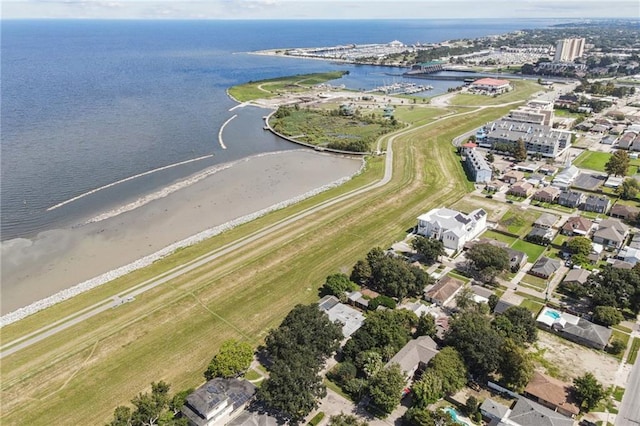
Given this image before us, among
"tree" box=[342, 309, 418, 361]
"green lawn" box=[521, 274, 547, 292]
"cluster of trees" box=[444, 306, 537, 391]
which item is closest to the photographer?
"cluster of trees" box=[444, 306, 537, 391]

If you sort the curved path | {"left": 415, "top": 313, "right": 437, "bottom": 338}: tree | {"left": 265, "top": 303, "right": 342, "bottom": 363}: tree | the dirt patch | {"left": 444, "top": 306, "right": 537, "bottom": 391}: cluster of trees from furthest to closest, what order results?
the curved path
{"left": 415, "top": 313, "right": 437, "bottom": 338}: tree
the dirt patch
{"left": 265, "top": 303, "right": 342, "bottom": 363}: tree
{"left": 444, "top": 306, "right": 537, "bottom": 391}: cluster of trees

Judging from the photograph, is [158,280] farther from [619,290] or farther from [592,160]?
[592,160]

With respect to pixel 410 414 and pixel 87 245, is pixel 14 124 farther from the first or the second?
pixel 410 414

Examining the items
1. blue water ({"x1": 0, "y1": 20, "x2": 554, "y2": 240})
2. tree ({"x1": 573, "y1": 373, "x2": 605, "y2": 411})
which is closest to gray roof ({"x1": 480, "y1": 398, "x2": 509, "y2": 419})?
tree ({"x1": 573, "y1": 373, "x2": 605, "y2": 411})

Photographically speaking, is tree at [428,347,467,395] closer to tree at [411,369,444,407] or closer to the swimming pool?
tree at [411,369,444,407]

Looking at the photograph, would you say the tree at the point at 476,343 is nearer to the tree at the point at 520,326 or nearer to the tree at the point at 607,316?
the tree at the point at 520,326

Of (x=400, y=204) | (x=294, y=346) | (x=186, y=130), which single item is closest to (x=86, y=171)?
(x=186, y=130)
